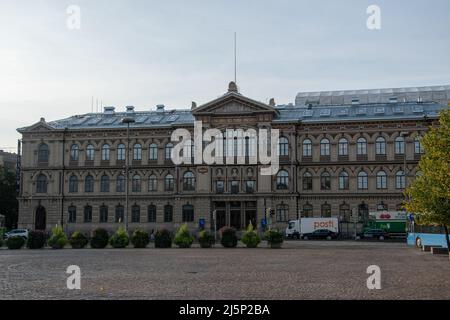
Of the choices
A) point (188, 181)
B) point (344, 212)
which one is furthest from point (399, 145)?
point (188, 181)

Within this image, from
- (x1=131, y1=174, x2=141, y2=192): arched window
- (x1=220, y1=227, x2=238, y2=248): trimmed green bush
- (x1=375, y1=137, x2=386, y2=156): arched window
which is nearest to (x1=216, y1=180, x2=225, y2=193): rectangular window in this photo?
(x1=131, y1=174, x2=141, y2=192): arched window

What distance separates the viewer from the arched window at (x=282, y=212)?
8344cm

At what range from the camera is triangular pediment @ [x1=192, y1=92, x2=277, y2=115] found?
8338 cm

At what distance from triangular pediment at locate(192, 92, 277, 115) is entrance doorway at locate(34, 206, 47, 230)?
27.2 m

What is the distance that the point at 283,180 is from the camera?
3302 inches

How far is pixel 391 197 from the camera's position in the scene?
267ft

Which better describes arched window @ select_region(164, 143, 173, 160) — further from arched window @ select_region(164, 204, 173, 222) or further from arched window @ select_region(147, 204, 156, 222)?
arched window @ select_region(147, 204, 156, 222)

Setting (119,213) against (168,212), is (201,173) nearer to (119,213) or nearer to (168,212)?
(168,212)

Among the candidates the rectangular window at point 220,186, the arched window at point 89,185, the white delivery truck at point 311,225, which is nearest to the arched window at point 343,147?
the white delivery truck at point 311,225

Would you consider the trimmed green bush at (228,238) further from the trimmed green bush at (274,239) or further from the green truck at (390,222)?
the green truck at (390,222)

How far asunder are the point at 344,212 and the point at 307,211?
16.3ft

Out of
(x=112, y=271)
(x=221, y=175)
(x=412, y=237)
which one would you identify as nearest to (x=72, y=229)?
(x=221, y=175)
